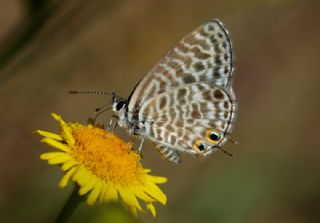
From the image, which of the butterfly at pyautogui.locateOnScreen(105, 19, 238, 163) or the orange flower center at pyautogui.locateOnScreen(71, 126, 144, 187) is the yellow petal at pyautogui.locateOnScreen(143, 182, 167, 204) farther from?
the butterfly at pyautogui.locateOnScreen(105, 19, 238, 163)

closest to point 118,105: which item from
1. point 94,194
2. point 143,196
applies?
point 143,196

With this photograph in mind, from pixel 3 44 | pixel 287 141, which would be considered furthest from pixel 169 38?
pixel 3 44

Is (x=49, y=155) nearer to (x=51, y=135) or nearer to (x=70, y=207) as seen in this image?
(x=51, y=135)

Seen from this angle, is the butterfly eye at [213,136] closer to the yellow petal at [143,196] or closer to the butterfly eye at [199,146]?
the butterfly eye at [199,146]

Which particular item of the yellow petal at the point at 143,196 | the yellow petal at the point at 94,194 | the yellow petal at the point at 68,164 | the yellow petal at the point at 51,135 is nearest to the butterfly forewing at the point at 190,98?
the yellow petal at the point at 143,196

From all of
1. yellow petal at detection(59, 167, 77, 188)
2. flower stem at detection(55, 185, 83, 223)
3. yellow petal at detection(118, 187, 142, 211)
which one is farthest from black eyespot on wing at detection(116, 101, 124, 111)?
flower stem at detection(55, 185, 83, 223)

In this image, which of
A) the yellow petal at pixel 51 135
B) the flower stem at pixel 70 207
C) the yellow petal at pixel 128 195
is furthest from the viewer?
the yellow petal at pixel 51 135
